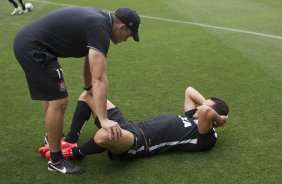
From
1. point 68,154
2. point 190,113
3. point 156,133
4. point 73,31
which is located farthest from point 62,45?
point 190,113

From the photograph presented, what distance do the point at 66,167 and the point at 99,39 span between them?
1.17 meters

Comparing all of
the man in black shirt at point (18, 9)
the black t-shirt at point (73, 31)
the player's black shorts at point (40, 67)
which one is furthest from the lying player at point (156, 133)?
the man in black shirt at point (18, 9)

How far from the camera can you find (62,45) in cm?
Answer: 338

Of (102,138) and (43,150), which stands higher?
(102,138)

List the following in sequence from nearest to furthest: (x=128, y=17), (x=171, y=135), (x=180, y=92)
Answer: (x=128, y=17), (x=171, y=135), (x=180, y=92)

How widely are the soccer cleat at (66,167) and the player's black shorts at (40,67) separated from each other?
579 mm

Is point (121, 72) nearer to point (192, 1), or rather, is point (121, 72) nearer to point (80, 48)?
point (80, 48)

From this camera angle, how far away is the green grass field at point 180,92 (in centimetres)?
364

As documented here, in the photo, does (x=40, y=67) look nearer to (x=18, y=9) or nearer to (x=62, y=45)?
(x=62, y=45)

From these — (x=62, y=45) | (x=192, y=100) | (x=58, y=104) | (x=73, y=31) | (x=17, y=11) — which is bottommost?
(x=17, y=11)

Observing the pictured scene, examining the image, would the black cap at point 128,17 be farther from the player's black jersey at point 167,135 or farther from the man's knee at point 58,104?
the player's black jersey at point 167,135

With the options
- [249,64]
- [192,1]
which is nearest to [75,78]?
[249,64]

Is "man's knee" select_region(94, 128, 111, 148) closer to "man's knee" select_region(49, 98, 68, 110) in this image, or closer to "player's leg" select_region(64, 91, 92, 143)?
"man's knee" select_region(49, 98, 68, 110)

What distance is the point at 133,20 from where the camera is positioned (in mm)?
3271
